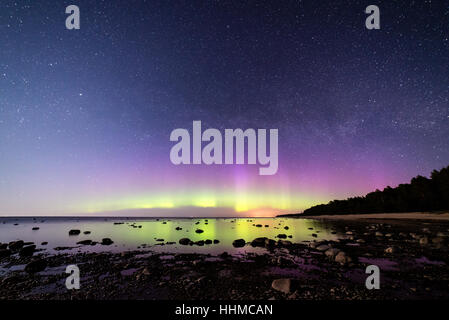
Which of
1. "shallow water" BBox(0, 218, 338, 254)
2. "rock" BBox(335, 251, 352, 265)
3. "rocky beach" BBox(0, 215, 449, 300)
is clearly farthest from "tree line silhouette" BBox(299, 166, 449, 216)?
"rock" BBox(335, 251, 352, 265)

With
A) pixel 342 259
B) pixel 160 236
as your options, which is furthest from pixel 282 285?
pixel 160 236

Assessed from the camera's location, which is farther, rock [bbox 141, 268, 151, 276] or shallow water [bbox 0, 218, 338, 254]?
shallow water [bbox 0, 218, 338, 254]

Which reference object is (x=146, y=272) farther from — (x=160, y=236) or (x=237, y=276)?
(x=160, y=236)

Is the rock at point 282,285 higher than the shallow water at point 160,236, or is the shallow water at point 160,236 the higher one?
the rock at point 282,285

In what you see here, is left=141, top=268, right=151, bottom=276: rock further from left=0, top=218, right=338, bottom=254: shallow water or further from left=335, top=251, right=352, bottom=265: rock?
left=335, top=251, right=352, bottom=265: rock

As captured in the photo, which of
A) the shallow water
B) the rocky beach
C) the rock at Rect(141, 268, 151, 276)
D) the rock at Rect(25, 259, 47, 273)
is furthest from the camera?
the shallow water

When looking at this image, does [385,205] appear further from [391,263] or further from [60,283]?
[60,283]

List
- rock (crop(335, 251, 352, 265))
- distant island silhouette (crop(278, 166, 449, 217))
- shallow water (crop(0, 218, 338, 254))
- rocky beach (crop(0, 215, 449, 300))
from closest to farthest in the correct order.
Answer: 1. rocky beach (crop(0, 215, 449, 300))
2. rock (crop(335, 251, 352, 265))
3. shallow water (crop(0, 218, 338, 254))
4. distant island silhouette (crop(278, 166, 449, 217))

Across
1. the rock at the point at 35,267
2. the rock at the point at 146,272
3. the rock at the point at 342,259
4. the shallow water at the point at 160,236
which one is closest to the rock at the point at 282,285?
the rock at the point at 342,259

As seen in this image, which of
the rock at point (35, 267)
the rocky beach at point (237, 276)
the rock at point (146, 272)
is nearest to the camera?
the rocky beach at point (237, 276)

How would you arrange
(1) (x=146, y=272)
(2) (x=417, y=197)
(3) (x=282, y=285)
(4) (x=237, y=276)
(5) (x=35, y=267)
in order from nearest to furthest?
(3) (x=282, y=285) → (4) (x=237, y=276) → (1) (x=146, y=272) → (5) (x=35, y=267) → (2) (x=417, y=197)

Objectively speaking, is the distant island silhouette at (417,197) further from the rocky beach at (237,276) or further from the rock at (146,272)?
the rock at (146,272)

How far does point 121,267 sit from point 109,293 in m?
4.52
